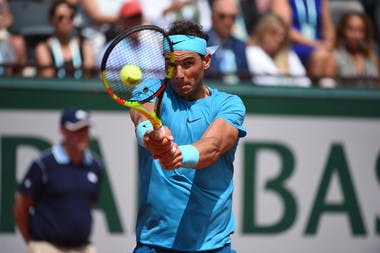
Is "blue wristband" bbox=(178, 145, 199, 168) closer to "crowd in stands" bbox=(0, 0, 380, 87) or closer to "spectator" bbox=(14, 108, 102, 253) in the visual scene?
"spectator" bbox=(14, 108, 102, 253)

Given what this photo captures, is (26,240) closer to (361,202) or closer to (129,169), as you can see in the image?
(129,169)

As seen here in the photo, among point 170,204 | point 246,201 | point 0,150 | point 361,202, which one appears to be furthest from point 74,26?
point 170,204

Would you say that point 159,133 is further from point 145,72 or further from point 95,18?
point 95,18

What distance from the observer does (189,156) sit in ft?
14.9

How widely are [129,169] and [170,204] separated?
359 centimetres

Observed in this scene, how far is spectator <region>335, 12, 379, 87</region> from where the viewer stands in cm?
959

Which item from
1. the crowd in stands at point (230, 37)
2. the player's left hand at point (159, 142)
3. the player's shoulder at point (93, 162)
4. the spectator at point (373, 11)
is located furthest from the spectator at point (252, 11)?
the player's left hand at point (159, 142)

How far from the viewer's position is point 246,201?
344 inches

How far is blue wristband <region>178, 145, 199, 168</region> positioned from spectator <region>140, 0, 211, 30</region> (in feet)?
15.7

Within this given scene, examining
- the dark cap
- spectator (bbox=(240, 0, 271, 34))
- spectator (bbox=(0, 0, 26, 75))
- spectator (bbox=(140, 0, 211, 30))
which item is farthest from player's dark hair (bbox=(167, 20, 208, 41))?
spectator (bbox=(240, 0, 271, 34))

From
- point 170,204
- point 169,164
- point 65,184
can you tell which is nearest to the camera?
point 169,164

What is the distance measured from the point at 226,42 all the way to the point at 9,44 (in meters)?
1.99

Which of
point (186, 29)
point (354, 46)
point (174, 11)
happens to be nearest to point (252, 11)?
point (174, 11)

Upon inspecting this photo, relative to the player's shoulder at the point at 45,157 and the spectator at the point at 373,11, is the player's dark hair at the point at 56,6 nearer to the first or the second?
the player's shoulder at the point at 45,157
